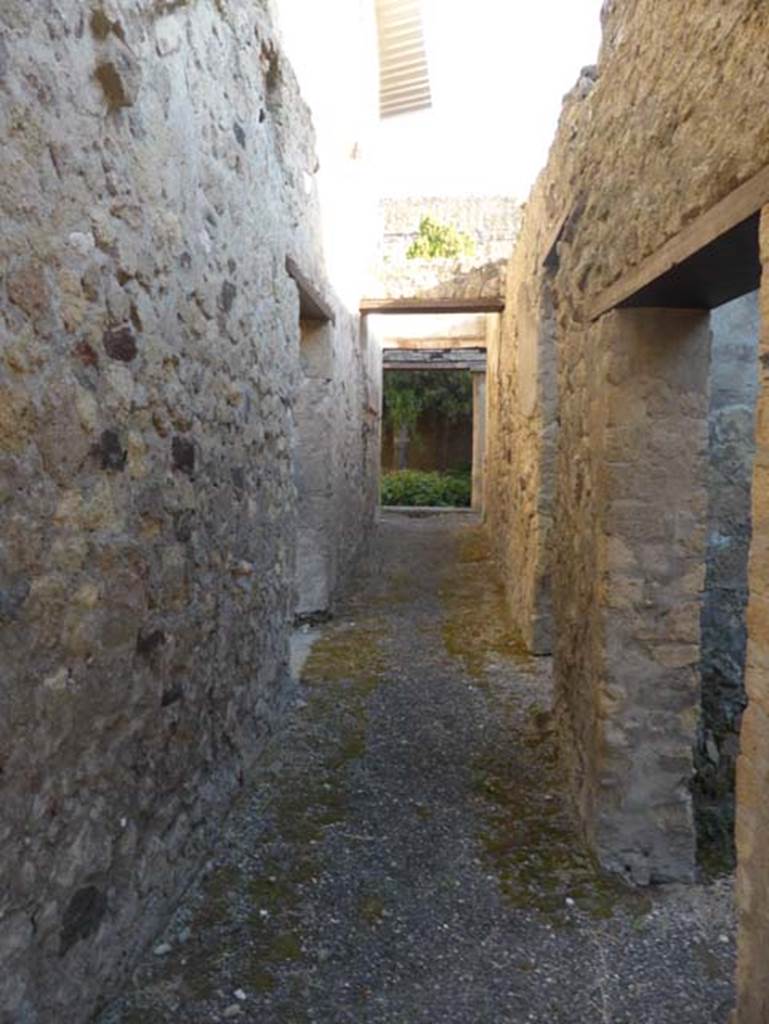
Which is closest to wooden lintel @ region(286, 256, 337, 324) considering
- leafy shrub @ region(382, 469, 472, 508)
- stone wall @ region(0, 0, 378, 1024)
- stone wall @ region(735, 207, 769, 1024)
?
stone wall @ region(0, 0, 378, 1024)

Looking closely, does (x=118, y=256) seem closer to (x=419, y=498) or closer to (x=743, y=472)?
(x=743, y=472)

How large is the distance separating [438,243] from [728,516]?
10357 mm

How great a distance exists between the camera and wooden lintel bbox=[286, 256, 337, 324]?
4.50 meters

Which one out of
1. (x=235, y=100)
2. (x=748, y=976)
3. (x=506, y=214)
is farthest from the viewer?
(x=506, y=214)

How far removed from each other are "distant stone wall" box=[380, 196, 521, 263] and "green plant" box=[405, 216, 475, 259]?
2.63 ft

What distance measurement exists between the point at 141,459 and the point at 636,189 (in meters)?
1.78

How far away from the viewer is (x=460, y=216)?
47.3 feet

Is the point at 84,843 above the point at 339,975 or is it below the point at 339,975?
above

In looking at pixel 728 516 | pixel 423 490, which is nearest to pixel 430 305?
pixel 728 516

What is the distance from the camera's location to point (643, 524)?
271cm

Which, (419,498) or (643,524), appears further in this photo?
(419,498)

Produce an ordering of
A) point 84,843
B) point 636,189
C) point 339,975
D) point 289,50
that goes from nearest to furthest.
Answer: point 84,843, point 339,975, point 636,189, point 289,50

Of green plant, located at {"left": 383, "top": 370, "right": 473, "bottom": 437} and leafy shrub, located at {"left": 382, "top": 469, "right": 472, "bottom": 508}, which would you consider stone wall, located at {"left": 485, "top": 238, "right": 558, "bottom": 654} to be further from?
green plant, located at {"left": 383, "top": 370, "right": 473, "bottom": 437}

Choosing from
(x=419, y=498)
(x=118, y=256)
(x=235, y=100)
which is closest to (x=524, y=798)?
(x=118, y=256)
